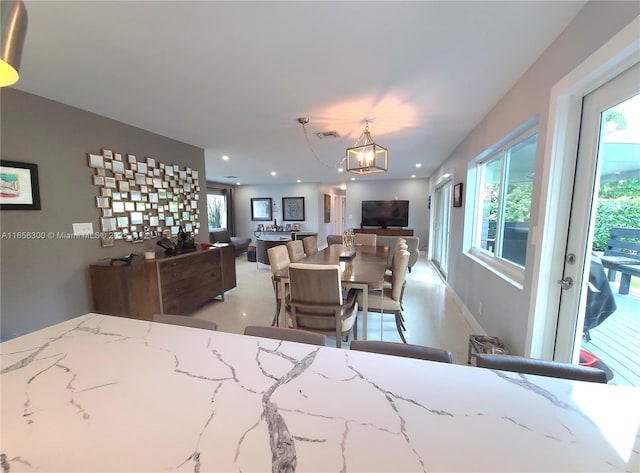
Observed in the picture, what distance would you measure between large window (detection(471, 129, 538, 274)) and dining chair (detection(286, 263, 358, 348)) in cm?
156

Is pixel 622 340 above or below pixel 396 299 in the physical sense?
above

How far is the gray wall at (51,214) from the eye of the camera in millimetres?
1977

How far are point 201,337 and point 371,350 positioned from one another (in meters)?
0.72

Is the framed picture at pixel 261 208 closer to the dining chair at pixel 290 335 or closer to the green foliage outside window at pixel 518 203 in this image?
the green foliage outside window at pixel 518 203

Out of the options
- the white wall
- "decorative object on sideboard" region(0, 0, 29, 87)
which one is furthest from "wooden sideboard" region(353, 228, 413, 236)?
"decorative object on sideboard" region(0, 0, 29, 87)

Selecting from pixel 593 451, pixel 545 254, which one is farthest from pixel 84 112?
pixel 545 254

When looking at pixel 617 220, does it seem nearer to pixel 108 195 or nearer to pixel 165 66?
pixel 165 66

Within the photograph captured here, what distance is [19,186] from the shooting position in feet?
6.56

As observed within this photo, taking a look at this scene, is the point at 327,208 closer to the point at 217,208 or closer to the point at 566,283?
the point at 217,208

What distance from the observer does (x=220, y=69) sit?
178 cm

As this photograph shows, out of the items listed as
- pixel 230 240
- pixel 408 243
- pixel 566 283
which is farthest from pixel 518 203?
pixel 230 240

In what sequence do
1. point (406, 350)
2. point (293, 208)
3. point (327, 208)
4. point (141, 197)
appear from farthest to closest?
point (327, 208), point (293, 208), point (141, 197), point (406, 350)

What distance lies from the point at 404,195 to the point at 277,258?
5.96 metres

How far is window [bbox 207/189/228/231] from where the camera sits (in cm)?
761
